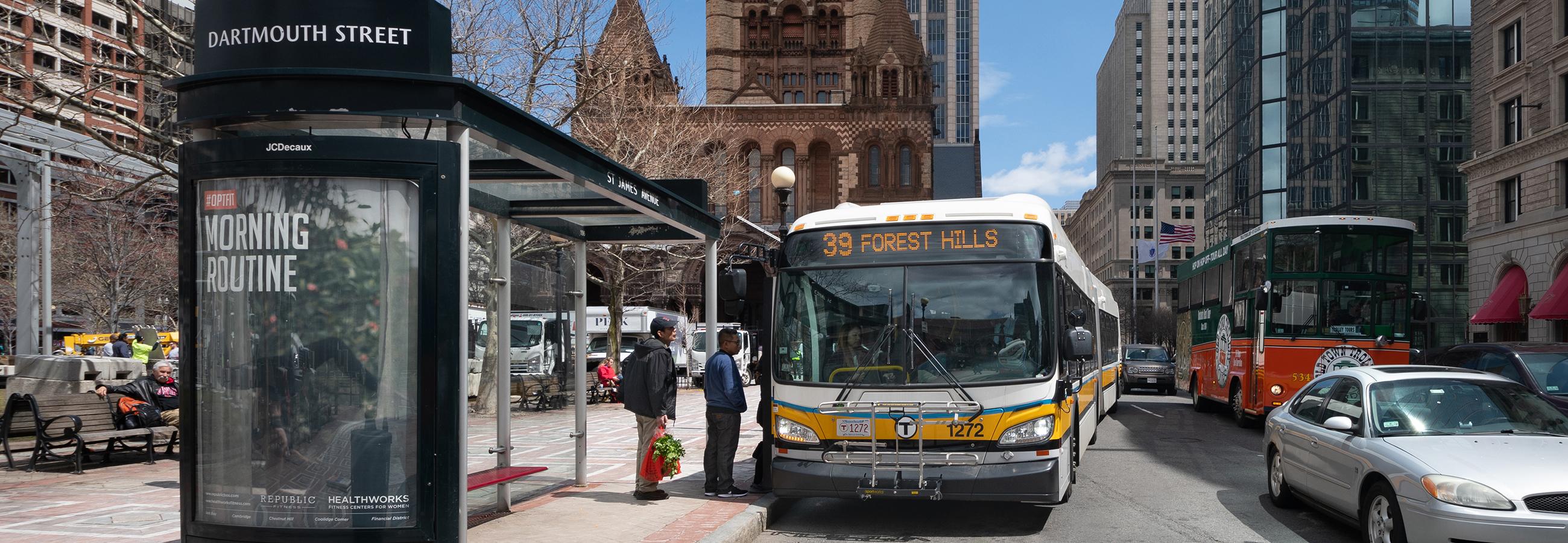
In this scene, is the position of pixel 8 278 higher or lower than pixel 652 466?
higher

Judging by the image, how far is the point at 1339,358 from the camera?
1770 centimetres

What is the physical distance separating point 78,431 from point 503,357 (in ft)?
18.7

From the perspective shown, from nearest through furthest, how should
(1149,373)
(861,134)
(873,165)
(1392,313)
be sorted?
(1392,313) < (1149,373) < (861,134) < (873,165)

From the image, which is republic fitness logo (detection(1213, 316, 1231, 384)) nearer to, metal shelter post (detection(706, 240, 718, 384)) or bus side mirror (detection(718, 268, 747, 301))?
metal shelter post (detection(706, 240, 718, 384))

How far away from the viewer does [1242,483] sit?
12141 mm

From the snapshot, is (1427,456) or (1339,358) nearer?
(1427,456)

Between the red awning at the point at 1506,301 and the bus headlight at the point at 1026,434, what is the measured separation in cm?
2955

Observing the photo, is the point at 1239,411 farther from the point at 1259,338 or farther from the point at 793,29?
the point at 793,29

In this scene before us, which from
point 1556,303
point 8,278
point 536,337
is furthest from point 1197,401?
point 8,278

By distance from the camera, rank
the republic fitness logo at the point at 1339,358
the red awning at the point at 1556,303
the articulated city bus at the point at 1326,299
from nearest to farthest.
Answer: the republic fitness logo at the point at 1339,358 → the articulated city bus at the point at 1326,299 → the red awning at the point at 1556,303

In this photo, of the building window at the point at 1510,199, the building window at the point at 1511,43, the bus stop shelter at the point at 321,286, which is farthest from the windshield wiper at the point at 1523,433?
the building window at the point at 1511,43

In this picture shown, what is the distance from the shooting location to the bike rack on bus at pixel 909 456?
8.80 metres

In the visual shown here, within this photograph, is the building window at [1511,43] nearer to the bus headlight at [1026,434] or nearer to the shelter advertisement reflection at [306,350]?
the bus headlight at [1026,434]

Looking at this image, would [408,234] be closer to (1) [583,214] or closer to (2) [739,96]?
(1) [583,214]
